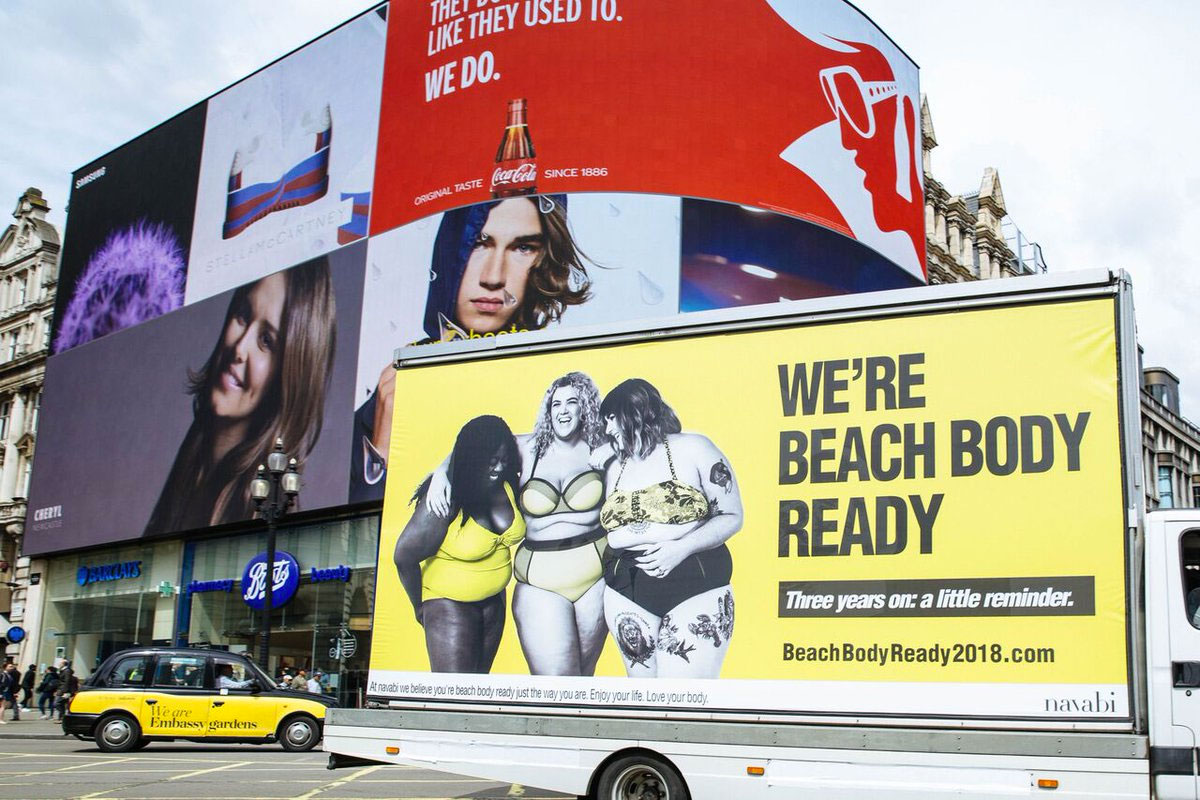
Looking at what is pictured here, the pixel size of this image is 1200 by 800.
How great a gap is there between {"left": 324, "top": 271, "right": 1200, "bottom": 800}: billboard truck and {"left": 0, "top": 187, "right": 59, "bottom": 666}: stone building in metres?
45.9

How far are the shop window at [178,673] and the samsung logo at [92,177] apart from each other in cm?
3591

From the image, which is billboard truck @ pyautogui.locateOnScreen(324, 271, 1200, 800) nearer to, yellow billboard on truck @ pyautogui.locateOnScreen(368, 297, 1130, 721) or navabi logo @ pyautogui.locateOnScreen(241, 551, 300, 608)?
yellow billboard on truck @ pyautogui.locateOnScreen(368, 297, 1130, 721)

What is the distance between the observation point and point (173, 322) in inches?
1746

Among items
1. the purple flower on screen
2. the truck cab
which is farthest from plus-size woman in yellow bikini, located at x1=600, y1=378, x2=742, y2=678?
the purple flower on screen

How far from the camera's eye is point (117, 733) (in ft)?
67.1

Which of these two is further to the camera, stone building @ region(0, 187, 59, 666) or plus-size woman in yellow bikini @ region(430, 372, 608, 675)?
stone building @ region(0, 187, 59, 666)

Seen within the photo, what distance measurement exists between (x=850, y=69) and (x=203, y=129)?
24.2m

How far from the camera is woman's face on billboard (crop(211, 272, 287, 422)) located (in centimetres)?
3984

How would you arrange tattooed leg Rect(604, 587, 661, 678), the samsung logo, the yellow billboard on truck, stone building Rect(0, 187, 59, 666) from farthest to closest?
1. stone building Rect(0, 187, 59, 666)
2. the samsung logo
3. tattooed leg Rect(604, 587, 661, 678)
4. the yellow billboard on truck

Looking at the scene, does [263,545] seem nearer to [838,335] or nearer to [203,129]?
[203,129]

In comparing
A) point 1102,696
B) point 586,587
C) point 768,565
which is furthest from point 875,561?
point 586,587

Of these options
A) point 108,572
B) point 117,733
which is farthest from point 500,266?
point 108,572

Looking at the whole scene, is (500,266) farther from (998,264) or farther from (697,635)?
(998,264)

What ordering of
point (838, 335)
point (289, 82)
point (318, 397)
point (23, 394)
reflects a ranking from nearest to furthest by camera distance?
point (838, 335) → point (318, 397) → point (289, 82) → point (23, 394)
